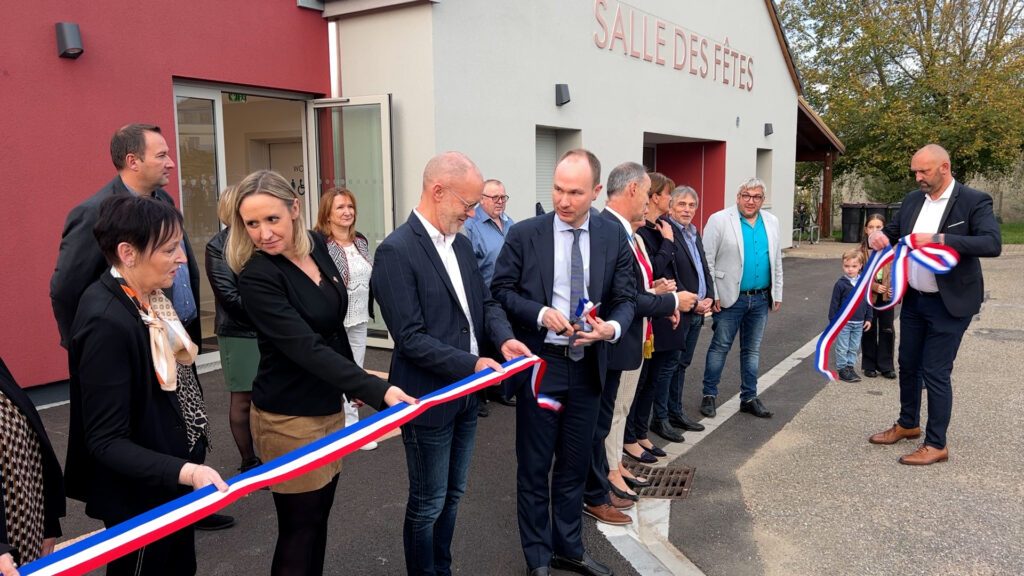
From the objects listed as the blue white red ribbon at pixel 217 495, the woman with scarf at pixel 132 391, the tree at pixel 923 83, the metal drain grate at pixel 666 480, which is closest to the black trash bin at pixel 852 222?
the tree at pixel 923 83

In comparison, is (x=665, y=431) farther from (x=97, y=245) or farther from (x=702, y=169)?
(x=702, y=169)

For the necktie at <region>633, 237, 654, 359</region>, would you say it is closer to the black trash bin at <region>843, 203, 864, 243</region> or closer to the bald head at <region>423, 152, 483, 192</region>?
the bald head at <region>423, 152, 483, 192</region>

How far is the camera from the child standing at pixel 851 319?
24.8ft

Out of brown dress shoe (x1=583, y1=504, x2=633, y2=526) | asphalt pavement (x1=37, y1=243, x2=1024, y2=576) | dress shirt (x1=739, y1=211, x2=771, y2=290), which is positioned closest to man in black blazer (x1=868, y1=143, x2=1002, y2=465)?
asphalt pavement (x1=37, y1=243, x2=1024, y2=576)

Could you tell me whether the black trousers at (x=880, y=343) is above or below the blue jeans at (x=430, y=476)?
below

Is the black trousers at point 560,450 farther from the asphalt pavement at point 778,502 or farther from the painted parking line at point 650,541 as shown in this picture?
the painted parking line at point 650,541

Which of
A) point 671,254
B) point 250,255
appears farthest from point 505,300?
point 671,254

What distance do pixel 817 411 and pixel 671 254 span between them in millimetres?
2414

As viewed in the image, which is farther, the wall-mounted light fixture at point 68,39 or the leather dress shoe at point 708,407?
the leather dress shoe at point 708,407

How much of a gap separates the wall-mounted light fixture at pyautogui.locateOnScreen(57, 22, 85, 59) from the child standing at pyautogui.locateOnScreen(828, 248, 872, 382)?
7.50 m

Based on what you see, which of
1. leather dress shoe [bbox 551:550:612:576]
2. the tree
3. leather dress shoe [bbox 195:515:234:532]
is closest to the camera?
leather dress shoe [bbox 551:550:612:576]

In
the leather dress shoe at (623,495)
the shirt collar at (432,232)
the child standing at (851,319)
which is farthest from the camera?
the child standing at (851,319)

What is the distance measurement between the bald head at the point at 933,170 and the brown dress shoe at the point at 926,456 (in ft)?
6.01

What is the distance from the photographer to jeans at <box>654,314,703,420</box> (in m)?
5.87
